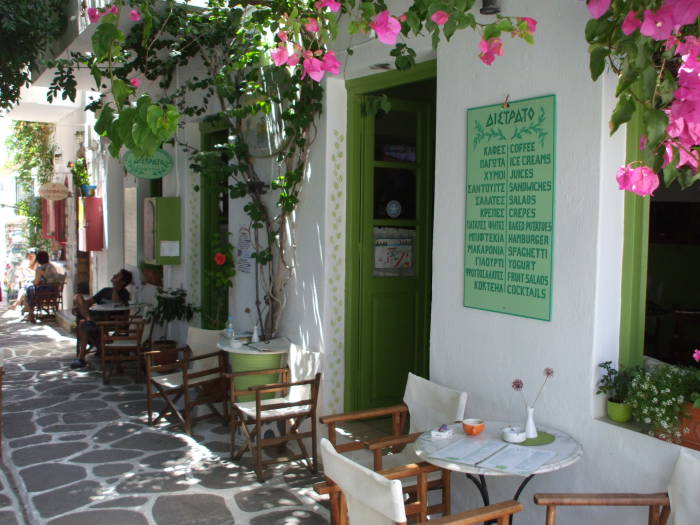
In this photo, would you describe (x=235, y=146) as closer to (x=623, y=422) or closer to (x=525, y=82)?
(x=525, y=82)

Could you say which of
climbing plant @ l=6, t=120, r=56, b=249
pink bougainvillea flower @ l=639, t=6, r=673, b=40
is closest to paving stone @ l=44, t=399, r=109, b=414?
pink bougainvillea flower @ l=639, t=6, r=673, b=40

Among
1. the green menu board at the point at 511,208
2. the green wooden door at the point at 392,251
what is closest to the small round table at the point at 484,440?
the green menu board at the point at 511,208

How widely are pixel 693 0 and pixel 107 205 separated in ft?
33.8

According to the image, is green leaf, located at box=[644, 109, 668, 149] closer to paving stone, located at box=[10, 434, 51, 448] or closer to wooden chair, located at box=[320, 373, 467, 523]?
wooden chair, located at box=[320, 373, 467, 523]

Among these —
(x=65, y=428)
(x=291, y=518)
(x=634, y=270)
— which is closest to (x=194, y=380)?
(x=65, y=428)

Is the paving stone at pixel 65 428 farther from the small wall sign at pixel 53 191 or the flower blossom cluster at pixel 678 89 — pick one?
the small wall sign at pixel 53 191

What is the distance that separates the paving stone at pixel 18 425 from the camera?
255 inches

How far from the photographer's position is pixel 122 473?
541 cm

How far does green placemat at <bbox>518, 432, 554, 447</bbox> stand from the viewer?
3.47m

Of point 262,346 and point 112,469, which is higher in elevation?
point 262,346

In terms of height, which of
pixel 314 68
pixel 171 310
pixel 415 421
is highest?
pixel 314 68

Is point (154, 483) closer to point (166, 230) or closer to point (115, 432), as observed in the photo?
point (115, 432)

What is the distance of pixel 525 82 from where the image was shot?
12.6ft

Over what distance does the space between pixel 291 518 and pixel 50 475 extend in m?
2.10
